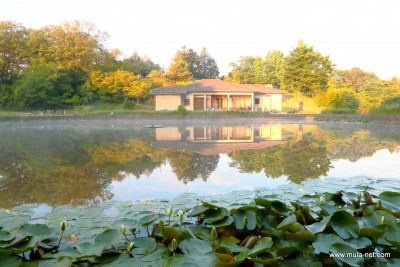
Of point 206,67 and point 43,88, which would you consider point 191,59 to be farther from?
point 43,88

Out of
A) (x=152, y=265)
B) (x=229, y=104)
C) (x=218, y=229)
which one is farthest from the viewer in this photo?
(x=229, y=104)

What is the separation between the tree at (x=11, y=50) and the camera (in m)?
32.4

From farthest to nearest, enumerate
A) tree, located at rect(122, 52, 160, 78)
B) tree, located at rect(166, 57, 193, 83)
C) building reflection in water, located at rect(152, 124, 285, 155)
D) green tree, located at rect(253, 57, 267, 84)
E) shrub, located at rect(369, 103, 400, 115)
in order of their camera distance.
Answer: green tree, located at rect(253, 57, 267, 84) < tree, located at rect(166, 57, 193, 83) < tree, located at rect(122, 52, 160, 78) < shrub, located at rect(369, 103, 400, 115) < building reflection in water, located at rect(152, 124, 285, 155)

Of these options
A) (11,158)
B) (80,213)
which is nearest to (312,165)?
(80,213)

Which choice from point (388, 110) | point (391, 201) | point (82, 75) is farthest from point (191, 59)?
point (391, 201)

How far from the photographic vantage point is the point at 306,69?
118 feet

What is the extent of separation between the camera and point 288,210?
242 centimetres

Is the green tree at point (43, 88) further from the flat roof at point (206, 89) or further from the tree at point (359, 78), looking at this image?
the tree at point (359, 78)

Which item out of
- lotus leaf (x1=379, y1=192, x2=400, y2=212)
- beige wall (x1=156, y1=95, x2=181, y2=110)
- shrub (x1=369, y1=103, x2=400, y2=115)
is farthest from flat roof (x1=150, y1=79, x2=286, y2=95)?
lotus leaf (x1=379, y1=192, x2=400, y2=212)

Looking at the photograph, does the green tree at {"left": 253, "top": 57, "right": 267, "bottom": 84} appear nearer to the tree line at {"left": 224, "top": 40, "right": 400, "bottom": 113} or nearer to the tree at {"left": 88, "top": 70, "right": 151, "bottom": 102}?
the tree line at {"left": 224, "top": 40, "right": 400, "bottom": 113}

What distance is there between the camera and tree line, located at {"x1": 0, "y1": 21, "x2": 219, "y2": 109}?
3027 cm

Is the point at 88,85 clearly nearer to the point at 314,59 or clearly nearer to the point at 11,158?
the point at 314,59

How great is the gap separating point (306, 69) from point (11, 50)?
104 feet

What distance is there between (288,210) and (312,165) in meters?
3.68
